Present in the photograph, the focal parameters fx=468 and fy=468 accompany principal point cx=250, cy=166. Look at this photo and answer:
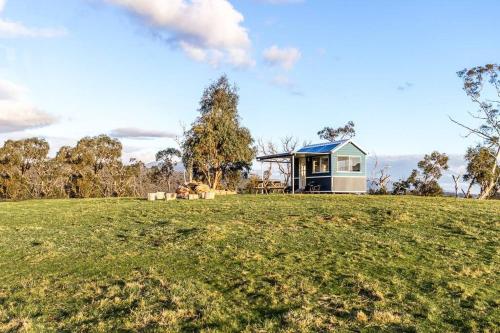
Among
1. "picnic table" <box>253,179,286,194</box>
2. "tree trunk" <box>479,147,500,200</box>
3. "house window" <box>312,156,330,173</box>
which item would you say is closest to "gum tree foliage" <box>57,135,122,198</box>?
"picnic table" <box>253,179,286,194</box>

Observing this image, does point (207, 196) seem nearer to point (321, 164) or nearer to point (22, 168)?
point (321, 164)

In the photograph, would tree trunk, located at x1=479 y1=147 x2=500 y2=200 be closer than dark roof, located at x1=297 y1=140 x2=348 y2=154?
No

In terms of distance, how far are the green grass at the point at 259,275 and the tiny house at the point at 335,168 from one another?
620 inches

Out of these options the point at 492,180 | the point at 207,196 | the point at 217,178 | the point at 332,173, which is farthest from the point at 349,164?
the point at 492,180

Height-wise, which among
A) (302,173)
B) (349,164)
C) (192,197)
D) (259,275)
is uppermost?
(349,164)

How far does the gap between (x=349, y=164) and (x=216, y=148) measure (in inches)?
459

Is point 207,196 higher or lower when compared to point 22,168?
lower

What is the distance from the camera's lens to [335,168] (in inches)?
1187

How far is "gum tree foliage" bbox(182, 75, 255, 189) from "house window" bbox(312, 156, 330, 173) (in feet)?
25.6

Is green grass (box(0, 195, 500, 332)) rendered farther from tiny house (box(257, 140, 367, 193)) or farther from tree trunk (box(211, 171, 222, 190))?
tree trunk (box(211, 171, 222, 190))

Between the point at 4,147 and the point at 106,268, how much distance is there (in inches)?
1485

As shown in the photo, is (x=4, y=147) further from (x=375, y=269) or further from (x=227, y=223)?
(x=375, y=269)

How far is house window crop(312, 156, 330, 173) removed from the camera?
30767 millimetres

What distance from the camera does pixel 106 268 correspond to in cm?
904
